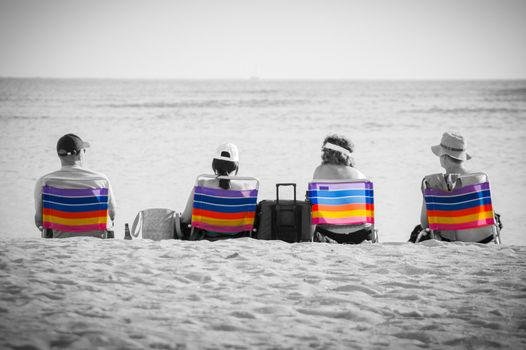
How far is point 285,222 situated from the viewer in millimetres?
5316

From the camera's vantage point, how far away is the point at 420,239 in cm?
543

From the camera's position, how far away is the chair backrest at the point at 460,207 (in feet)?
16.5

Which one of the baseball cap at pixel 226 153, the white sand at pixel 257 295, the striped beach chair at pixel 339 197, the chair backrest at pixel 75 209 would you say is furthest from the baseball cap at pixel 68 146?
the striped beach chair at pixel 339 197

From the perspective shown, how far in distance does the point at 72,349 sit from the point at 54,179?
2.39 meters

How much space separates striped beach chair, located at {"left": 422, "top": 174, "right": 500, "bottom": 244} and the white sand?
0.16 m

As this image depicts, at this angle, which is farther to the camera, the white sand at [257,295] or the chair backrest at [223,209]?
the chair backrest at [223,209]

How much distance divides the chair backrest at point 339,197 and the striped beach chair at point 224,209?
1.61 feet

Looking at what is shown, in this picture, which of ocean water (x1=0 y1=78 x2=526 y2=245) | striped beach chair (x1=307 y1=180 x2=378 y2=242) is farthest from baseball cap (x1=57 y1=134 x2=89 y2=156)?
ocean water (x1=0 y1=78 x2=526 y2=245)

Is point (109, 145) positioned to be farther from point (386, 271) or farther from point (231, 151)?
point (386, 271)

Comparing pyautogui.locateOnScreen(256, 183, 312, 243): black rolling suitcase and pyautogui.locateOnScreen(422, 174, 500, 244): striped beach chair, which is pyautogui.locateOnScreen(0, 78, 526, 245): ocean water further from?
pyautogui.locateOnScreen(256, 183, 312, 243): black rolling suitcase

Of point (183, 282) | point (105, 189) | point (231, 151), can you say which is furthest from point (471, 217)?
point (105, 189)

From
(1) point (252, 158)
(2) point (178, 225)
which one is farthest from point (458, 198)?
(1) point (252, 158)

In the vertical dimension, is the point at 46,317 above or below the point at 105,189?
below

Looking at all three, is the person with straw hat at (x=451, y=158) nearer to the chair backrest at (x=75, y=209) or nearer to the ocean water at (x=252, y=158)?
the ocean water at (x=252, y=158)
